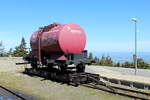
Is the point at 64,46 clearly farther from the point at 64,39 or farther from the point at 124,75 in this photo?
the point at 124,75

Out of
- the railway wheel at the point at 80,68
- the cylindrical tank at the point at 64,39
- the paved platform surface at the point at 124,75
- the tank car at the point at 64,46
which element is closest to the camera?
the paved platform surface at the point at 124,75

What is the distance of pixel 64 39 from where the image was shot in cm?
1789

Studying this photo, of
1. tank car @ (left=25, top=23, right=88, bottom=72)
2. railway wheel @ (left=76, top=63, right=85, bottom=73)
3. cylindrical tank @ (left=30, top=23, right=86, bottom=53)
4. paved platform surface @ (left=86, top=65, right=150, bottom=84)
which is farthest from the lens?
railway wheel @ (left=76, top=63, right=85, bottom=73)

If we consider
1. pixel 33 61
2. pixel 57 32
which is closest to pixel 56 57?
pixel 57 32

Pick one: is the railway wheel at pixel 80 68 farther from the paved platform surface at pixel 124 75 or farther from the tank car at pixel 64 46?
the paved platform surface at pixel 124 75

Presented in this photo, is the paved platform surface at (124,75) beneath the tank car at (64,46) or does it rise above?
beneath

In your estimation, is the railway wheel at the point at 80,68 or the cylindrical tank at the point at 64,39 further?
the railway wheel at the point at 80,68

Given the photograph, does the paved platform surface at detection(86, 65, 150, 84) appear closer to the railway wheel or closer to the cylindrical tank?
the railway wheel

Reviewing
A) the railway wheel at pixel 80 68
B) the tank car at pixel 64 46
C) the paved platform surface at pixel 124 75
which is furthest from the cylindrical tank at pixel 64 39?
the paved platform surface at pixel 124 75

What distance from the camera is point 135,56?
23.1 metres

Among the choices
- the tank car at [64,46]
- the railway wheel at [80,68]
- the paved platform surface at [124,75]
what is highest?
the tank car at [64,46]

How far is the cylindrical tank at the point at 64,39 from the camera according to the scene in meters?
17.9

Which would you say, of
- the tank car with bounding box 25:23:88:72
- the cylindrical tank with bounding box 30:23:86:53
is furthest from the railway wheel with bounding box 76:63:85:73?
the cylindrical tank with bounding box 30:23:86:53

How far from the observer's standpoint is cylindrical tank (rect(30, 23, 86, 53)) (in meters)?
17.9
